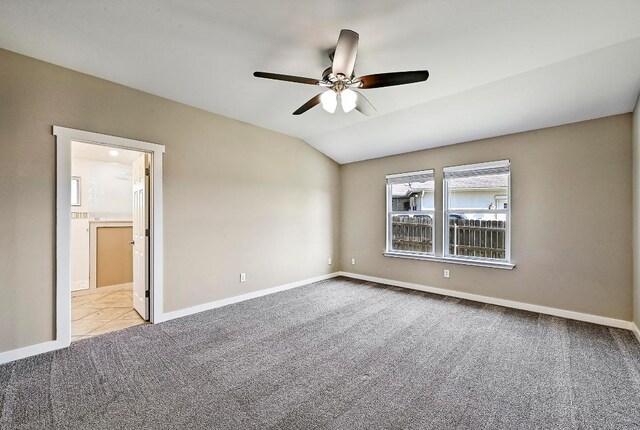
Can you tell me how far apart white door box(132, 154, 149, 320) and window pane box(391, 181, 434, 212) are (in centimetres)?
412

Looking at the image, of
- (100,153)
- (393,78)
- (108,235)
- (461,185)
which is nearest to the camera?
(393,78)

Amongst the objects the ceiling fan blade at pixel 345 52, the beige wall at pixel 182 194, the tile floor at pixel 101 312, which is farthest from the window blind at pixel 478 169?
the tile floor at pixel 101 312

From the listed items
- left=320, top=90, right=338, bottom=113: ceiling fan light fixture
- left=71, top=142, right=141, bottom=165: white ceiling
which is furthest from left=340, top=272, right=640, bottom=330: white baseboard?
left=71, top=142, right=141, bottom=165: white ceiling

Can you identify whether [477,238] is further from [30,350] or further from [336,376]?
[30,350]

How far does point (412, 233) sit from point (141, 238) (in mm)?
4396

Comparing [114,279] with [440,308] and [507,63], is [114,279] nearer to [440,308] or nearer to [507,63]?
[440,308]

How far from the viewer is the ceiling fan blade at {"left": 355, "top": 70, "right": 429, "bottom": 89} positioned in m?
2.09

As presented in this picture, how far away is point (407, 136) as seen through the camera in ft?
14.9

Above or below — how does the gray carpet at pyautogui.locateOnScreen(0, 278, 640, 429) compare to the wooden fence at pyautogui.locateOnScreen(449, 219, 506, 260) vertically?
below

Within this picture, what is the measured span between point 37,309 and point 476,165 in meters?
5.64

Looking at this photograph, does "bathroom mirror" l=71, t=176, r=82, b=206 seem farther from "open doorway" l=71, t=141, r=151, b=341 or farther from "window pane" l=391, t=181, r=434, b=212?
"window pane" l=391, t=181, r=434, b=212

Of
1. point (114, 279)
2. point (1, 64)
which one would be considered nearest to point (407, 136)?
point (1, 64)

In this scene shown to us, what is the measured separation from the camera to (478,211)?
427 centimetres

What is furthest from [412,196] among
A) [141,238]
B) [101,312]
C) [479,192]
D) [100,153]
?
[100,153]
